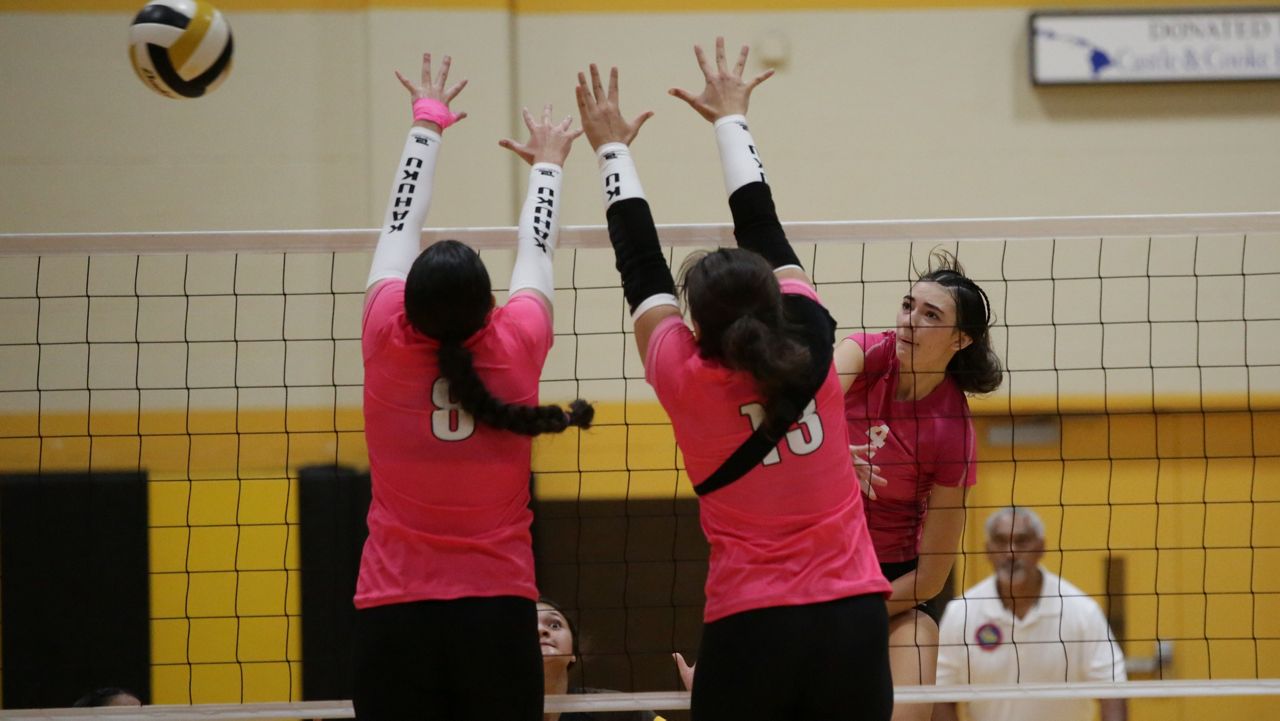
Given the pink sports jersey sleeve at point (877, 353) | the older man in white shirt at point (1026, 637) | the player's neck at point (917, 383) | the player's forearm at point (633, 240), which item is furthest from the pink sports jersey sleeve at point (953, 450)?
the older man in white shirt at point (1026, 637)

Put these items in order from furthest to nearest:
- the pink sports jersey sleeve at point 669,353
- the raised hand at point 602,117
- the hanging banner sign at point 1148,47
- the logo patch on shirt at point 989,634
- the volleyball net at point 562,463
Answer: the hanging banner sign at point 1148,47 → the volleyball net at point 562,463 → the logo patch on shirt at point 989,634 → the raised hand at point 602,117 → the pink sports jersey sleeve at point 669,353

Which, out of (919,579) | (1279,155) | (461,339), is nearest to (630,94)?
(1279,155)

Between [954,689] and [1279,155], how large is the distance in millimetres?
5232

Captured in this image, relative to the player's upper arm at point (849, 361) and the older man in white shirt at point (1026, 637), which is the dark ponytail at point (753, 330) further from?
the older man in white shirt at point (1026, 637)

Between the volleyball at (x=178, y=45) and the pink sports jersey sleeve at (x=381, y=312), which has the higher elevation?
the volleyball at (x=178, y=45)

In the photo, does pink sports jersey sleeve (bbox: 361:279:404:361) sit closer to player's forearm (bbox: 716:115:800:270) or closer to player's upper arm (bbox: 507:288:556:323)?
player's upper arm (bbox: 507:288:556:323)

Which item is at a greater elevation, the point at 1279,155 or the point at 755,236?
the point at 1279,155

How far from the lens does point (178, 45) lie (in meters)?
3.99

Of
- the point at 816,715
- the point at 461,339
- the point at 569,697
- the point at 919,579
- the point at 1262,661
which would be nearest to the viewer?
the point at 816,715

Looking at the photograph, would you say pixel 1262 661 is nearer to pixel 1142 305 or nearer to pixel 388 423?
pixel 1142 305

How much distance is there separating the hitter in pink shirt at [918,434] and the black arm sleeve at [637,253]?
0.99 meters

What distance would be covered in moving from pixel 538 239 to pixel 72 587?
4883 millimetres

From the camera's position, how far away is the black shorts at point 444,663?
2.73m

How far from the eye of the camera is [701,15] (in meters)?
7.49
